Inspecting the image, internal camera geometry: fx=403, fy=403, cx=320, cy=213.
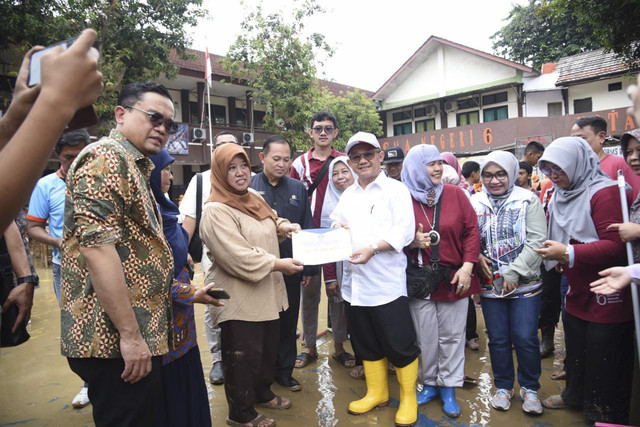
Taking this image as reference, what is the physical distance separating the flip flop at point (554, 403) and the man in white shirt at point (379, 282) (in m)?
1.04

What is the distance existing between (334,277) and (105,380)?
2407mm

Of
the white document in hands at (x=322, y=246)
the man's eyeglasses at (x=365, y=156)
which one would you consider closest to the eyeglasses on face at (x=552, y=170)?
the man's eyeglasses at (x=365, y=156)

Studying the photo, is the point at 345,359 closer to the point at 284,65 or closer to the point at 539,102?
the point at 284,65

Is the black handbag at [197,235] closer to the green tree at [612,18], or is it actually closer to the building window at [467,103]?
the green tree at [612,18]

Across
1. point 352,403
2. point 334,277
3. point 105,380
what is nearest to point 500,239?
point 334,277

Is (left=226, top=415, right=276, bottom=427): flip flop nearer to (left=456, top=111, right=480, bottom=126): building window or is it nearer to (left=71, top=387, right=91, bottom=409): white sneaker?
(left=71, top=387, right=91, bottom=409): white sneaker

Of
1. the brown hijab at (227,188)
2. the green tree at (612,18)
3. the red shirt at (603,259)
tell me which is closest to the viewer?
the red shirt at (603,259)

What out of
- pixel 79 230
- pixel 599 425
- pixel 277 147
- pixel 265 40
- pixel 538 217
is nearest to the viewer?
pixel 79 230

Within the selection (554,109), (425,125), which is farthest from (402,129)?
(554,109)

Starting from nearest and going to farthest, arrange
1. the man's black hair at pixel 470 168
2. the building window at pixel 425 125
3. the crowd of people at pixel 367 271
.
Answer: the crowd of people at pixel 367 271 → the man's black hair at pixel 470 168 → the building window at pixel 425 125

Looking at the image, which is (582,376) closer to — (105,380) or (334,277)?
(334,277)

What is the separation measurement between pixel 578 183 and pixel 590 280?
69 cm

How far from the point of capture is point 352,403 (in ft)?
10.5

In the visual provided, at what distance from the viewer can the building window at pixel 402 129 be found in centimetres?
2322
